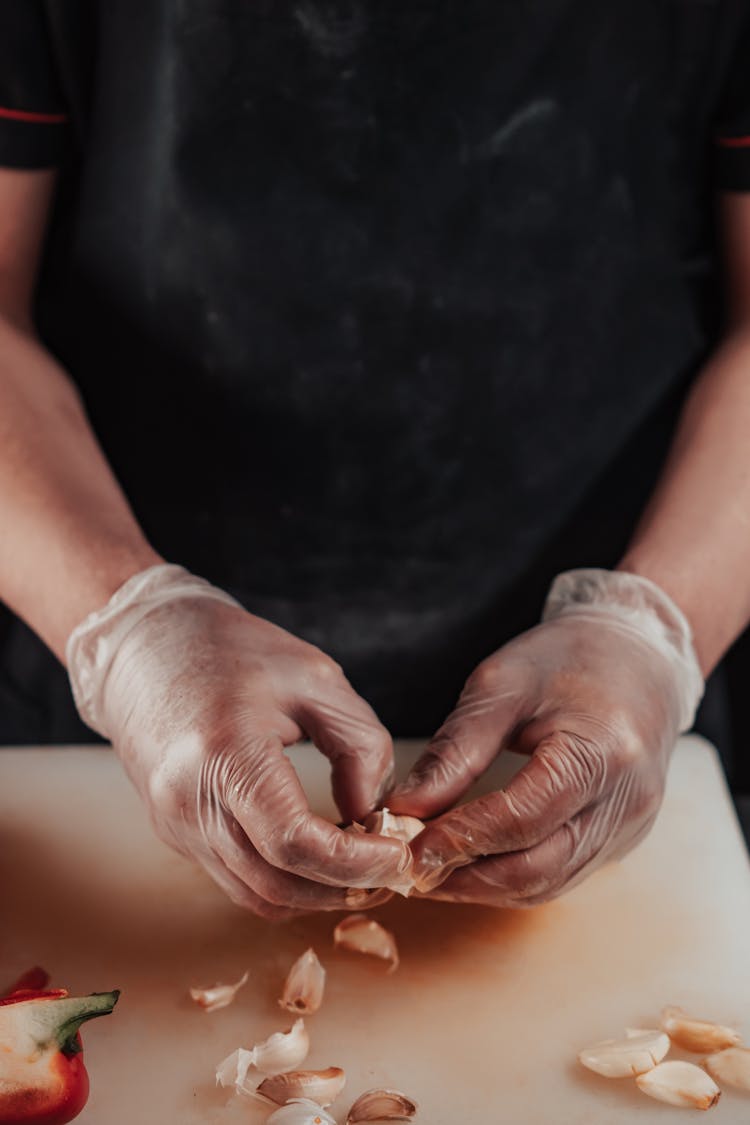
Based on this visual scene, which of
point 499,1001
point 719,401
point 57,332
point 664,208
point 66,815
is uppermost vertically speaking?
point 664,208

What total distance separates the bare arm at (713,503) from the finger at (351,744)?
32 centimetres

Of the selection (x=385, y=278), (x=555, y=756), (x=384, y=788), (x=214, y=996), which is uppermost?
(x=385, y=278)

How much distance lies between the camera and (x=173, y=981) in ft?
3.25

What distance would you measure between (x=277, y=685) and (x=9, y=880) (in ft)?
1.05

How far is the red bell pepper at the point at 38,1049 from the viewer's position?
810mm

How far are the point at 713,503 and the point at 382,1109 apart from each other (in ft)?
2.07

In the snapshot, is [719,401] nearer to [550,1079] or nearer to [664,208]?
[664,208]

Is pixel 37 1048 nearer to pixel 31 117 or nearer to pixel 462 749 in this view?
pixel 462 749

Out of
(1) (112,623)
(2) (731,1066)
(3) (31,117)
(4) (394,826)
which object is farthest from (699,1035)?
(3) (31,117)

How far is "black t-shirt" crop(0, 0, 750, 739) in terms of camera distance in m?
1.18

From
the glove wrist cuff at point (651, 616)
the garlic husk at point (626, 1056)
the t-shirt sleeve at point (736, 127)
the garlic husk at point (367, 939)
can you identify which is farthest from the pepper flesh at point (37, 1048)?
the t-shirt sleeve at point (736, 127)

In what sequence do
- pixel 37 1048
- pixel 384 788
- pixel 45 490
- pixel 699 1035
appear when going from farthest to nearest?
pixel 45 490
pixel 384 788
pixel 699 1035
pixel 37 1048

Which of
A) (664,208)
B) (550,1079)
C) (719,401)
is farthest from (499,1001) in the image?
(664,208)

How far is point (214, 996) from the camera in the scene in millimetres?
962
